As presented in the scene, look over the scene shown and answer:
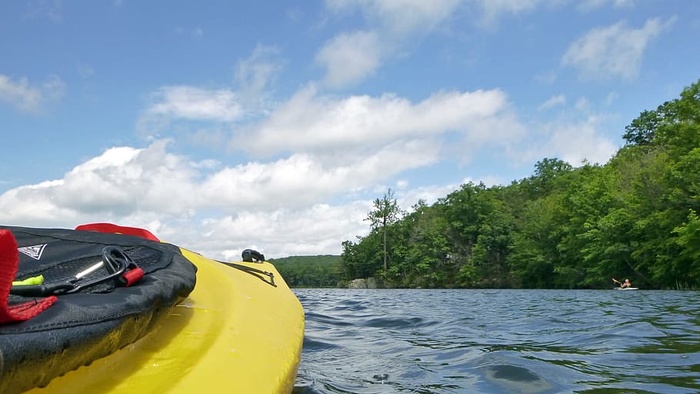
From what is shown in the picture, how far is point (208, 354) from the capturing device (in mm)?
1950

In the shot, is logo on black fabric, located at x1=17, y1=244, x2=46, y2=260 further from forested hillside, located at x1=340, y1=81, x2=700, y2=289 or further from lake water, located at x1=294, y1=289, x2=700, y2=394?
forested hillside, located at x1=340, y1=81, x2=700, y2=289

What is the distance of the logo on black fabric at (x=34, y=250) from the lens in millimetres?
2086

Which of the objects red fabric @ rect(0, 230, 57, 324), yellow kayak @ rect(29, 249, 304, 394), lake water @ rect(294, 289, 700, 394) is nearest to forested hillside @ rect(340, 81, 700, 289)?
lake water @ rect(294, 289, 700, 394)

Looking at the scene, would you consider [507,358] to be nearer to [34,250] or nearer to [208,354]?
[208,354]

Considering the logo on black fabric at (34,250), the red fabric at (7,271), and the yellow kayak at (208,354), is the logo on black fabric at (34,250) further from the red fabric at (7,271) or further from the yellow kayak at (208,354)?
the red fabric at (7,271)

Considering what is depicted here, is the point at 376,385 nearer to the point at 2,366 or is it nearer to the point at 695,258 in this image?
the point at 2,366

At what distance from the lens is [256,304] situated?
285 cm

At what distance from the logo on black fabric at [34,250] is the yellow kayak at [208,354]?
0.55m

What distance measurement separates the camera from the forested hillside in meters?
24.5

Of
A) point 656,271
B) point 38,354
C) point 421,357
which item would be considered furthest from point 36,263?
point 656,271

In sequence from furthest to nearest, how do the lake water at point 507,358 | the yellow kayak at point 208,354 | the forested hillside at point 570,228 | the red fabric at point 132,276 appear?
the forested hillside at point 570,228 < the lake water at point 507,358 < the red fabric at point 132,276 < the yellow kayak at point 208,354

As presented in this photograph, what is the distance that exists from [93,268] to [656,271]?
27286 millimetres

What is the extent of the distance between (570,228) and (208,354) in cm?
3635

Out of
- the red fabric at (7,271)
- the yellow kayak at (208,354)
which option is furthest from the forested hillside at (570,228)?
the red fabric at (7,271)
